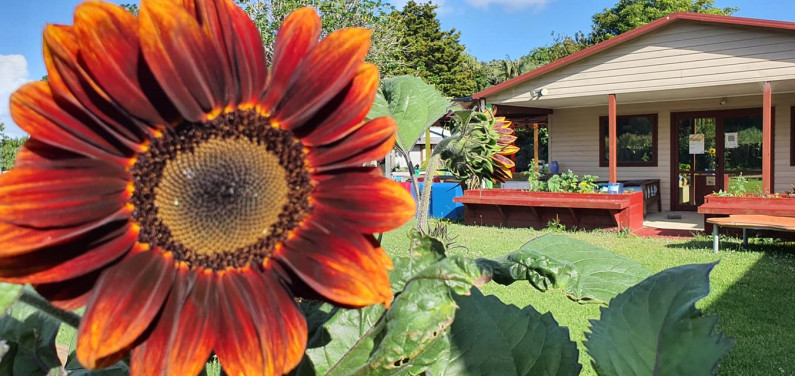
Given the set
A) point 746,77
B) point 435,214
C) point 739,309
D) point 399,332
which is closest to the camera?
point 399,332

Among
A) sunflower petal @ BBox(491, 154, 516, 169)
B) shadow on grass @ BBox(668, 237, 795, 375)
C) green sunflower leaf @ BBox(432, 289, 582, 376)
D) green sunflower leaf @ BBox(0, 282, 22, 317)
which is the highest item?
sunflower petal @ BBox(491, 154, 516, 169)

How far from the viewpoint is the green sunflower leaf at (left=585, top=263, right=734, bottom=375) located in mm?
623

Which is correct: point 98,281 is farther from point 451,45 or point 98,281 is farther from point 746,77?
point 451,45

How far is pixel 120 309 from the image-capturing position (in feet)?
1.52

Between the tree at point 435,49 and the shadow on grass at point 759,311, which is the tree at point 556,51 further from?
the shadow on grass at point 759,311

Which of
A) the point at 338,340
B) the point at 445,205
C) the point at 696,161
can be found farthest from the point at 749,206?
the point at 338,340

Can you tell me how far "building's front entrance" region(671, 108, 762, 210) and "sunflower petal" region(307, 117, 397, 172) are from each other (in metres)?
15.5

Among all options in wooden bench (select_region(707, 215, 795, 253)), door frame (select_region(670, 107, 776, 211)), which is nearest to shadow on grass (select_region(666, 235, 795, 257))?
wooden bench (select_region(707, 215, 795, 253))

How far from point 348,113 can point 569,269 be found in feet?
1.31

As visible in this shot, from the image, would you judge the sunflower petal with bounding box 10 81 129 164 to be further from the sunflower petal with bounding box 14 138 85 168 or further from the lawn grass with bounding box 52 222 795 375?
the lawn grass with bounding box 52 222 795 375

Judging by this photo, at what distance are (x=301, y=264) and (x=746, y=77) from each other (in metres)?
13.8

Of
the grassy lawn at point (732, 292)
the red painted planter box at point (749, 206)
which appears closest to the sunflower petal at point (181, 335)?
the grassy lawn at point (732, 292)

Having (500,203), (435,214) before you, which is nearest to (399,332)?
(500,203)

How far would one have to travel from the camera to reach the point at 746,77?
1223 centimetres
